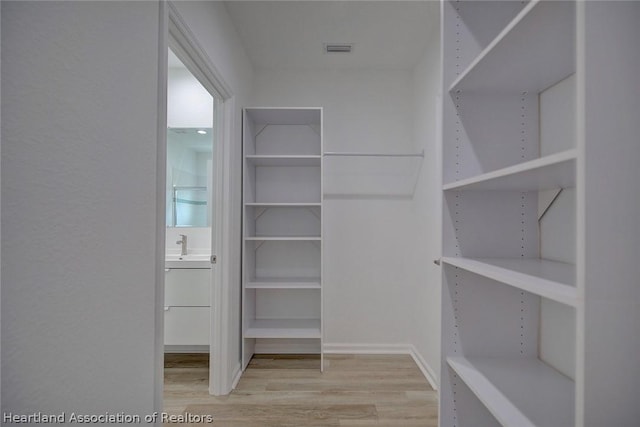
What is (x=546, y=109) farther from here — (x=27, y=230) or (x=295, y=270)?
(x=295, y=270)

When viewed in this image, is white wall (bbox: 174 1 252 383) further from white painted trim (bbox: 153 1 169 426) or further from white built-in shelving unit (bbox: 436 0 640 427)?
white built-in shelving unit (bbox: 436 0 640 427)

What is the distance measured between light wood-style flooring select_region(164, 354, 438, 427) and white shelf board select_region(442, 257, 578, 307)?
1309 mm

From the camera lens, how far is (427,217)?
243 cm

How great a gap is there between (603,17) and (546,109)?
578 millimetres

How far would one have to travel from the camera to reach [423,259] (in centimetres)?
254

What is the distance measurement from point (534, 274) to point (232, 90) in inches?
82.1

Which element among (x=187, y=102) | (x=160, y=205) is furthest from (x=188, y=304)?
(x=187, y=102)

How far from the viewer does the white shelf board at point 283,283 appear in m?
2.44

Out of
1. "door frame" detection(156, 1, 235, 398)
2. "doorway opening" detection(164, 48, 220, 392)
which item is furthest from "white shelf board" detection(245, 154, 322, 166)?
"doorway opening" detection(164, 48, 220, 392)

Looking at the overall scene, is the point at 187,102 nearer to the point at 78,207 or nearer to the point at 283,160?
the point at 283,160

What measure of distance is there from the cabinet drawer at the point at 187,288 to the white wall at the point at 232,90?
0.34 m

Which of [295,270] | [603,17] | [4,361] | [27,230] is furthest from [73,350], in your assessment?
[295,270]

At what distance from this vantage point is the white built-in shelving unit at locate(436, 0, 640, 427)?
0.59m

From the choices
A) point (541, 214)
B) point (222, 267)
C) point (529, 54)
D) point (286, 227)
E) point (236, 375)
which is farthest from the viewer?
point (286, 227)
